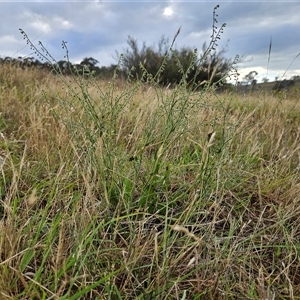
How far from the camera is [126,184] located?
3.64 ft

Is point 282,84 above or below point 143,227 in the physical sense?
above

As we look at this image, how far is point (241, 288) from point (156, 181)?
1.54 ft

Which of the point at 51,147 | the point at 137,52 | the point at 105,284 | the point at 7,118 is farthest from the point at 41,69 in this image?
the point at 137,52

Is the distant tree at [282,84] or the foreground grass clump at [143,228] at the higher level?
the distant tree at [282,84]

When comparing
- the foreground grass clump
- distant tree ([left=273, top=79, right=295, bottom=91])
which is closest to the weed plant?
the foreground grass clump

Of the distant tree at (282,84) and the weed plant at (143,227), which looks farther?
the distant tree at (282,84)

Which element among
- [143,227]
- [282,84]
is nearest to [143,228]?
[143,227]

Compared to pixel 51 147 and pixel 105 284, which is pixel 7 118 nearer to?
pixel 51 147

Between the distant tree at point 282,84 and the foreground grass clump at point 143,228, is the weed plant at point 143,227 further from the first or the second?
the distant tree at point 282,84

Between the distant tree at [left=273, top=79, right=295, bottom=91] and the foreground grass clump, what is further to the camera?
the distant tree at [left=273, top=79, right=295, bottom=91]

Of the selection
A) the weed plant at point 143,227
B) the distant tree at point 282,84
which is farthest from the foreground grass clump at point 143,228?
the distant tree at point 282,84

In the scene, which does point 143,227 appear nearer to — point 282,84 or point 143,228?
point 143,228

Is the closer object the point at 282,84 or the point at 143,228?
the point at 143,228

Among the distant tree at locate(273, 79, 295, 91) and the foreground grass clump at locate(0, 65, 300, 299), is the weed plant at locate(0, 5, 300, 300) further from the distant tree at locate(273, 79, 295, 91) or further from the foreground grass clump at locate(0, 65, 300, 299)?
the distant tree at locate(273, 79, 295, 91)
